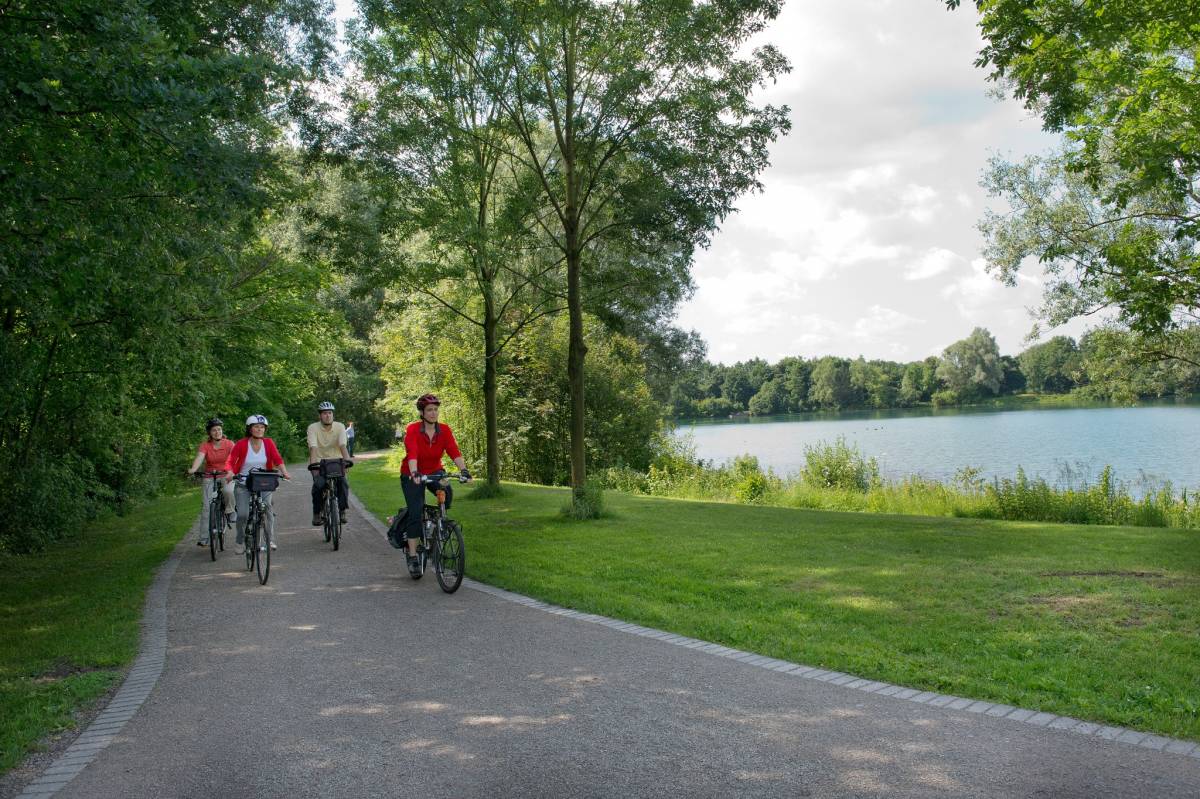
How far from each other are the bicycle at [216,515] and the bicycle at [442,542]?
4279 millimetres

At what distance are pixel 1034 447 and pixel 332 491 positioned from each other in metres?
28.0

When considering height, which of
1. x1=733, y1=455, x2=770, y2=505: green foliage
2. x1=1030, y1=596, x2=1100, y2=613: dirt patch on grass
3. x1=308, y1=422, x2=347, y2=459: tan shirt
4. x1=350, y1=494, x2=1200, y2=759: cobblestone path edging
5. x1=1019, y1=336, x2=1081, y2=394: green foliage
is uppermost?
x1=1019, y1=336, x2=1081, y2=394: green foliage

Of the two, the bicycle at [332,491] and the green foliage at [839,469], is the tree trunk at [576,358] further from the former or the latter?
the green foliage at [839,469]

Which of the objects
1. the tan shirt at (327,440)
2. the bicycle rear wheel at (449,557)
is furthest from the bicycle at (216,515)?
the bicycle rear wheel at (449,557)

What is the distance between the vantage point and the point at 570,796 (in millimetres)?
3875

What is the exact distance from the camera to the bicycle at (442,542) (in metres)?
8.73

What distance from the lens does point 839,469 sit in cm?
2083

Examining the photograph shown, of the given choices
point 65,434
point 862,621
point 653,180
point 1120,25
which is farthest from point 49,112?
point 65,434

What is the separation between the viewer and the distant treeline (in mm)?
58059

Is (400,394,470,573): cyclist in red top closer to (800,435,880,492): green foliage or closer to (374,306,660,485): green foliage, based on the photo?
(800,435,880,492): green foliage

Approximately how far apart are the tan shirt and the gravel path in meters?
5.25

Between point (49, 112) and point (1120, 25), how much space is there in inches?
391

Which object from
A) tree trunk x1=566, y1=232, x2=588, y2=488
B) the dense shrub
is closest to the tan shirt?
tree trunk x1=566, y1=232, x2=588, y2=488

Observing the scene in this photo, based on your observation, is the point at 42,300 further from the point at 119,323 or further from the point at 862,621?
the point at 862,621
